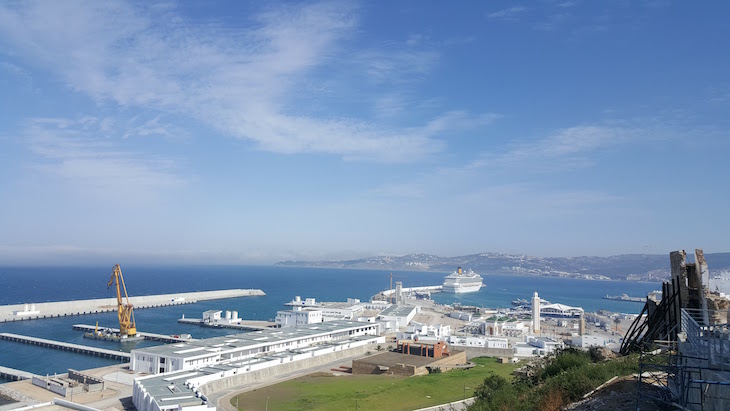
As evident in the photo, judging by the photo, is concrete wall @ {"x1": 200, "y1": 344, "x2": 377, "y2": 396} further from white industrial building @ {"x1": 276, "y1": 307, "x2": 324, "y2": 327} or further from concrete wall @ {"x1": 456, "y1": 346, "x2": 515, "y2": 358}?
white industrial building @ {"x1": 276, "y1": 307, "x2": 324, "y2": 327}

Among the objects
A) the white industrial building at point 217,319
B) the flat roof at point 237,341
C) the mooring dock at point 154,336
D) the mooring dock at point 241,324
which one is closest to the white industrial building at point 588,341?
the flat roof at point 237,341

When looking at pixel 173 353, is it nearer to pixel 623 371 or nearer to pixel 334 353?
pixel 334 353

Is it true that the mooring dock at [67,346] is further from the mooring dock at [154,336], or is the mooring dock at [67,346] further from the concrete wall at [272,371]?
the concrete wall at [272,371]

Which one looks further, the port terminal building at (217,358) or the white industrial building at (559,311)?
the white industrial building at (559,311)

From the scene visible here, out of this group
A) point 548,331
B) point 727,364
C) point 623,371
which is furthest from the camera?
point 548,331

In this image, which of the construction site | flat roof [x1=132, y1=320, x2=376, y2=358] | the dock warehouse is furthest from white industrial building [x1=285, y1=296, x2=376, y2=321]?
the construction site

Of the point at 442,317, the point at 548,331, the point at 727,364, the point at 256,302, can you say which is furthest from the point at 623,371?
the point at 256,302

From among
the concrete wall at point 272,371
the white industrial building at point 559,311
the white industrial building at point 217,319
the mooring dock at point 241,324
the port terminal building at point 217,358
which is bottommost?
the white industrial building at point 559,311
